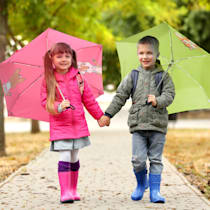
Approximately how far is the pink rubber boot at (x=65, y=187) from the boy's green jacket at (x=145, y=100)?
812 mm

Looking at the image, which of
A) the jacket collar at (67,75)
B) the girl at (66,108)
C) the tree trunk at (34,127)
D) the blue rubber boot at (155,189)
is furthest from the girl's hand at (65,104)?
the tree trunk at (34,127)

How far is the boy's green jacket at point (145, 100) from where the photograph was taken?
5191 millimetres

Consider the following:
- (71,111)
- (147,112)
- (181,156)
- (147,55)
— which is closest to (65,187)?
(71,111)

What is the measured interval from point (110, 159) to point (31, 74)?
392cm

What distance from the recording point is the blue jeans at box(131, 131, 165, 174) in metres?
5.27

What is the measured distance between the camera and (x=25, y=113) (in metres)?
5.95

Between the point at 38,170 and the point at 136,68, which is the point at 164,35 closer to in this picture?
the point at 136,68

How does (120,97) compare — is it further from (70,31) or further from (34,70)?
(70,31)

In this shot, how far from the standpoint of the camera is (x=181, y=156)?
1028 centimetres

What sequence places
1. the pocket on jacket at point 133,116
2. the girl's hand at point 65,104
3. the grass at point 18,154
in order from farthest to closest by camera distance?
the grass at point 18,154 → the pocket on jacket at point 133,116 → the girl's hand at point 65,104

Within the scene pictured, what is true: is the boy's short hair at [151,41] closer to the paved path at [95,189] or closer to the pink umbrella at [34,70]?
the pink umbrella at [34,70]

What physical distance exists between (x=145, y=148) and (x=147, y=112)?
410mm

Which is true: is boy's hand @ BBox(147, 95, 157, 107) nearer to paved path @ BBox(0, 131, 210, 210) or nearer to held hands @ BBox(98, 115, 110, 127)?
held hands @ BBox(98, 115, 110, 127)

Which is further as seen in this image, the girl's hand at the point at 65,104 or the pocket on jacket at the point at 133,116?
the pocket on jacket at the point at 133,116
